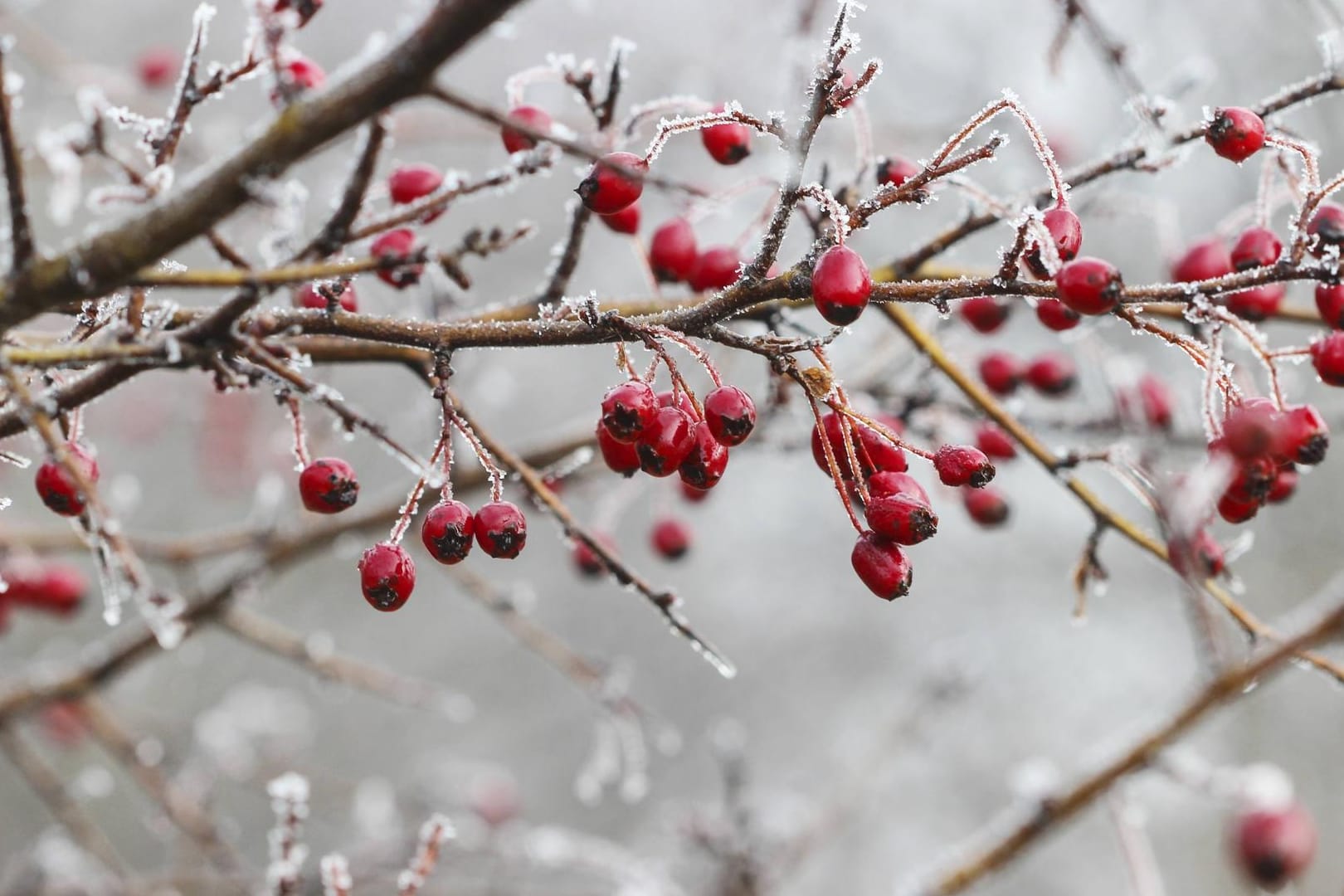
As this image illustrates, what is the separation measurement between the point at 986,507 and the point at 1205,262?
683 mm

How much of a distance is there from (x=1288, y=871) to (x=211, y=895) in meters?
3.82

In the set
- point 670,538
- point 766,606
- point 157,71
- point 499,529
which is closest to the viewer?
point 499,529

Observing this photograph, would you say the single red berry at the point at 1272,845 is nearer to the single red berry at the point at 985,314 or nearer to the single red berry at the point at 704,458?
the single red berry at the point at 985,314

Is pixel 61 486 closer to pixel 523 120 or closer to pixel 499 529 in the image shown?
pixel 499 529

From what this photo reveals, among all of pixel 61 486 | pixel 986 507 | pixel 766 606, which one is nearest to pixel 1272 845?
pixel 986 507

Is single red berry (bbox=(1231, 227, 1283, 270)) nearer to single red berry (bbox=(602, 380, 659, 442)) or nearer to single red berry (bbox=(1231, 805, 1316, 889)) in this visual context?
single red berry (bbox=(602, 380, 659, 442))

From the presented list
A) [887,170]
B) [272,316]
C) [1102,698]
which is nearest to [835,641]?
[1102,698]

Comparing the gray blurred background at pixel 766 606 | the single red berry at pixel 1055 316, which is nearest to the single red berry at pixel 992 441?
the single red berry at pixel 1055 316

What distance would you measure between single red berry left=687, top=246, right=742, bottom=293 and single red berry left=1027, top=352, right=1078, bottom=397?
35.2 inches

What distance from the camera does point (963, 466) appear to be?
127cm

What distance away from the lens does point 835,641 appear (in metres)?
7.65

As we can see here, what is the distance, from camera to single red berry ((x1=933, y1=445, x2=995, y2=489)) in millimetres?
1271

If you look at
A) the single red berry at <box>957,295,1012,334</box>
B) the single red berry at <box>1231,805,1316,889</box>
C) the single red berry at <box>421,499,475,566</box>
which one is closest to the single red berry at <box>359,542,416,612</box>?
the single red berry at <box>421,499,475,566</box>

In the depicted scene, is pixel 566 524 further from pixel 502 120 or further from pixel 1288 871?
pixel 1288 871
